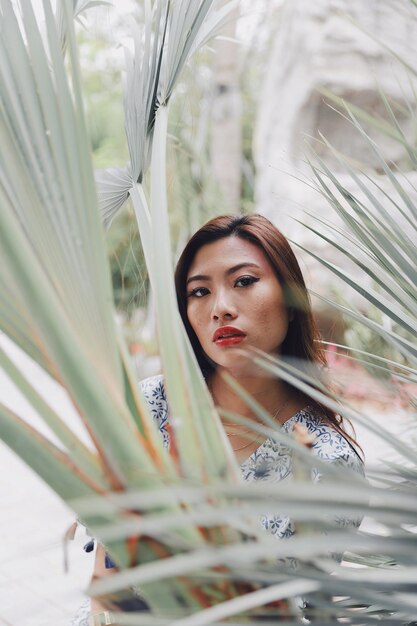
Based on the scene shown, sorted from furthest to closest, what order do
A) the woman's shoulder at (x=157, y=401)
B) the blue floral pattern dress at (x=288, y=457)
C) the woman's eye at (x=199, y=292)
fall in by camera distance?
the woman's shoulder at (x=157, y=401) < the woman's eye at (x=199, y=292) < the blue floral pattern dress at (x=288, y=457)

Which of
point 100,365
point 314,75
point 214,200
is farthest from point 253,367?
point 314,75

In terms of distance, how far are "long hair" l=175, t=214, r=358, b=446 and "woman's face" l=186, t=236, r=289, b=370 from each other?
1 cm

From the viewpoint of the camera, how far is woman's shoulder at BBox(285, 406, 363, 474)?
1.17m

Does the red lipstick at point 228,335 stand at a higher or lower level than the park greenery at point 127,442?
higher

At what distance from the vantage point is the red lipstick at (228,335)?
3.89 ft

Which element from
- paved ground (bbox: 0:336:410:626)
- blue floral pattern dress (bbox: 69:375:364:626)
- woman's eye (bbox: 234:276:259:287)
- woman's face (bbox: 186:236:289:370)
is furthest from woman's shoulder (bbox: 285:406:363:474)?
paved ground (bbox: 0:336:410:626)

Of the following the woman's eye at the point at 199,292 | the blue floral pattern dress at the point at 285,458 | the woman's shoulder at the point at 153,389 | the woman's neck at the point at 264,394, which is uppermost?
the woman's eye at the point at 199,292

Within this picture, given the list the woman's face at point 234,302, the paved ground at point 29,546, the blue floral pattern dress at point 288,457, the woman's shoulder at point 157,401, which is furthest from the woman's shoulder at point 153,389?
the paved ground at point 29,546

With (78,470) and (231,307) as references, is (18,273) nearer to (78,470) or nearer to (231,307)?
(78,470)

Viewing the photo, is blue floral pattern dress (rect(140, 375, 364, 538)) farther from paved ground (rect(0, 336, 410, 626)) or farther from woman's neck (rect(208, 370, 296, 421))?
paved ground (rect(0, 336, 410, 626))

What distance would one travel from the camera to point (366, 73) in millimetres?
6703

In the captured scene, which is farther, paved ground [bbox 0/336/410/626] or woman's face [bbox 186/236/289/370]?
paved ground [bbox 0/336/410/626]

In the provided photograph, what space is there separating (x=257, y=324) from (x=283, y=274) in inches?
4.1

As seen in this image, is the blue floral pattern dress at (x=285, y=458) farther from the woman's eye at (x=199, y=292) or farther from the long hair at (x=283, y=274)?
the woman's eye at (x=199, y=292)
